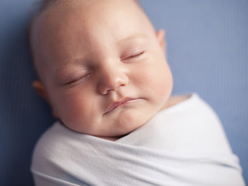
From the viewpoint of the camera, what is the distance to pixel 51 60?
32.2 inches

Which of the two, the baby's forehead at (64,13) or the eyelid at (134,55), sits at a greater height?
the baby's forehead at (64,13)

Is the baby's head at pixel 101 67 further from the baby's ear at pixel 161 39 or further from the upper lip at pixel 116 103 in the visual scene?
the baby's ear at pixel 161 39

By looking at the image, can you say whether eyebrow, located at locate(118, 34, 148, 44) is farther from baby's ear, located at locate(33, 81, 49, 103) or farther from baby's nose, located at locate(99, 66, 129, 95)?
baby's ear, located at locate(33, 81, 49, 103)

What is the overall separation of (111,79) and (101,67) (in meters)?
0.06

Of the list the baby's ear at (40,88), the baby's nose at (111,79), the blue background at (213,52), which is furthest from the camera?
the blue background at (213,52)

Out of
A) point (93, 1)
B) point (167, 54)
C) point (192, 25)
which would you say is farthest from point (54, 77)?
point (192, 25)

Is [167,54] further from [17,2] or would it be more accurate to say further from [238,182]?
[17,2]

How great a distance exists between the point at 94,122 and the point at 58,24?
1.23 feet

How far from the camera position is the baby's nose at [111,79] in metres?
0.74

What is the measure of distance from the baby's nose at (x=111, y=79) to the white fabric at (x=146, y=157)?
187 millimetres

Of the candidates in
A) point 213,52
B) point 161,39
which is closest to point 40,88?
point 161,39

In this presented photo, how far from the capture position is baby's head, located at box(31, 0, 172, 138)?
0.76 metres

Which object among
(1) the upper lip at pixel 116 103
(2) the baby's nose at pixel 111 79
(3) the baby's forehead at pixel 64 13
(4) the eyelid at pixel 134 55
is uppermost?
(3) the baby's forehead at pixel 64 13

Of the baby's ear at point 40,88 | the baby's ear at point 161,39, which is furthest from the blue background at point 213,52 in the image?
the baby's ear at point 40,88
